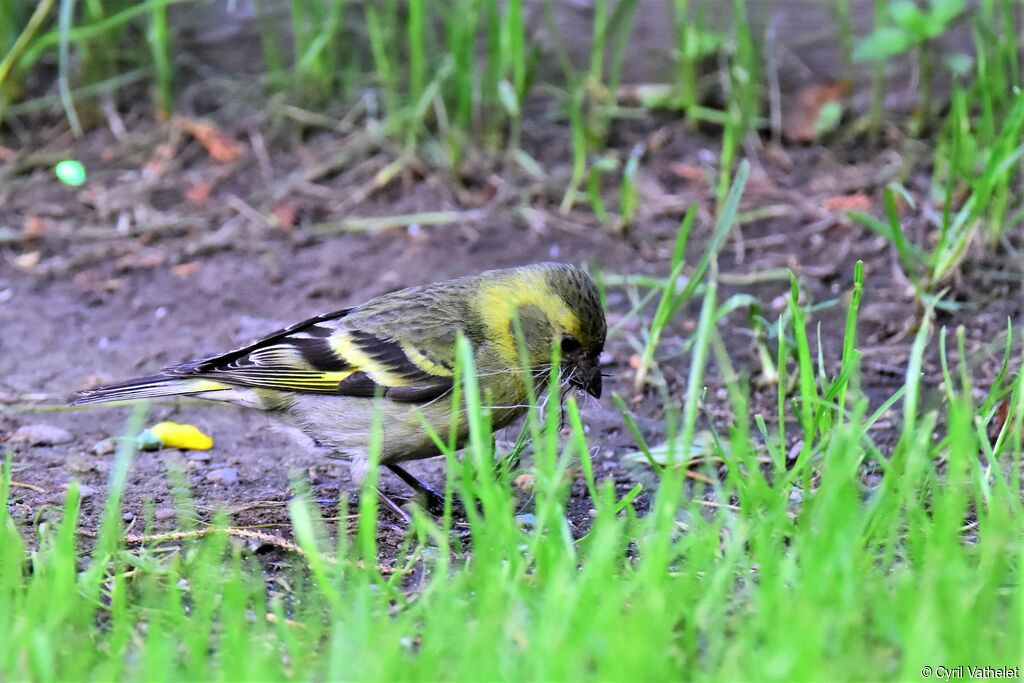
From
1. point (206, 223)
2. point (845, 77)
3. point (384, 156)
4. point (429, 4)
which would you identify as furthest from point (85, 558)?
point (845, 77)

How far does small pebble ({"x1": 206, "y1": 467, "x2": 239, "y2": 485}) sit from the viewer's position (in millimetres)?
4391

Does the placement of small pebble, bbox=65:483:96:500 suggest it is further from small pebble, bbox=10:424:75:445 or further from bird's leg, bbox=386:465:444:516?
bird's leg, bbox=386:465:444:516

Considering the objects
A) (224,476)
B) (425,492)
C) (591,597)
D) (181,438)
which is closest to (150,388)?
(181,438)

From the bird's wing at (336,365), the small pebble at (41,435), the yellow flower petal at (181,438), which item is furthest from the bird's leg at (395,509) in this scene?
the small pebble at (41,435)

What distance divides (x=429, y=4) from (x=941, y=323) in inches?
127

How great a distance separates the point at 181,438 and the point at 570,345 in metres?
1.50

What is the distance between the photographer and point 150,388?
452 centimetres

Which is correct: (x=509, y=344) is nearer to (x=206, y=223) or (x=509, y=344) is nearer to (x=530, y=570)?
Answer: (x=530, y=570)

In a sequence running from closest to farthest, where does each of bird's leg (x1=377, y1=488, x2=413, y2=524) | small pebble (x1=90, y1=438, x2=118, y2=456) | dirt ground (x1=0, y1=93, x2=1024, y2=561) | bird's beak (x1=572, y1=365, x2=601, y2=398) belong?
bird's leg (x1=377, y1=488, x2=413, y2=524) → bird's beak (x1=572, y1=365, x2=601, y2=398) → small pebble (x1=90, y1=438, x2=118, y2=456) → dirt ground (x1=0, y1=93, x2=1024, y2=561)

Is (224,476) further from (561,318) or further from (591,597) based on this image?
(591,597)

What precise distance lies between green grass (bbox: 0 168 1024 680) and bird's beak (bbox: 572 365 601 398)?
35.4 inches

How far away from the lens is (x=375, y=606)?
10.1ft

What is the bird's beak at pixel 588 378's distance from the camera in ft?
14.3

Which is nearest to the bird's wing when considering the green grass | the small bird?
the small bird
